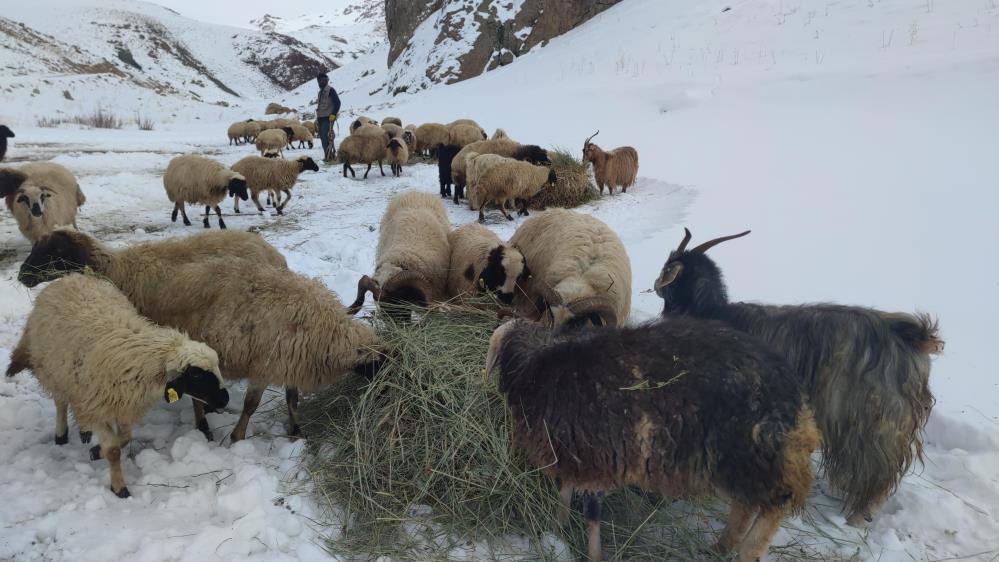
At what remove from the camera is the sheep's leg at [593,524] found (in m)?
2.91

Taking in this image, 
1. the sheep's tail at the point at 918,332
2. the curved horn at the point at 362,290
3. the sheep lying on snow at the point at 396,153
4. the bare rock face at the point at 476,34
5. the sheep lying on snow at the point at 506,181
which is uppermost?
the bare rock face at the point at 476,34

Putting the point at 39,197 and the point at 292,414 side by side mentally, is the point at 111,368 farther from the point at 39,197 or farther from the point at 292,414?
the point at 39,197

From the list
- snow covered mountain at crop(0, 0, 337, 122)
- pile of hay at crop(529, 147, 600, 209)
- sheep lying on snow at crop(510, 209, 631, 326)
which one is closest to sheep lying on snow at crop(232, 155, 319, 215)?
pile of hay at crop(529, 147, 600, 209)

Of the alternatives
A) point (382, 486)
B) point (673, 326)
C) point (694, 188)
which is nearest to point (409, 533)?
point (382, 486)

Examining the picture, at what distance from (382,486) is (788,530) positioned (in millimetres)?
2542

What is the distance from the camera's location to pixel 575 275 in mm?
4863

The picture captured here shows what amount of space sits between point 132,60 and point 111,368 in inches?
2304

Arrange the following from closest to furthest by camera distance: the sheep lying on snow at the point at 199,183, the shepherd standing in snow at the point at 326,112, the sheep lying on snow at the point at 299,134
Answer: the sheep lying on snow at the point at 199,183, the shepherd standing in snow at the point at 326,112, the sheep lying on snow at the point at 299,134

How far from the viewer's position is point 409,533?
318cm

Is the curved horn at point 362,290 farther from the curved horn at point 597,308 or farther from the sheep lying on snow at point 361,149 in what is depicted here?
the sheep lying on snow at point 361,149

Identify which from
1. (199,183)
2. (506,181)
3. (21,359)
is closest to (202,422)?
(21,359)

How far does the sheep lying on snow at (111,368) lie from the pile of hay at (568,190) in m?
7.87

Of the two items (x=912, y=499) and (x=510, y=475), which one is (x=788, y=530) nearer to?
(x=912, y=499)

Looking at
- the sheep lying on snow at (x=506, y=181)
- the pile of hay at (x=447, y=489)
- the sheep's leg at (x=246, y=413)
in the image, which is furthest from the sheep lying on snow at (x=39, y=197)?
the sheep lying on snow at (x=506, y=181)
